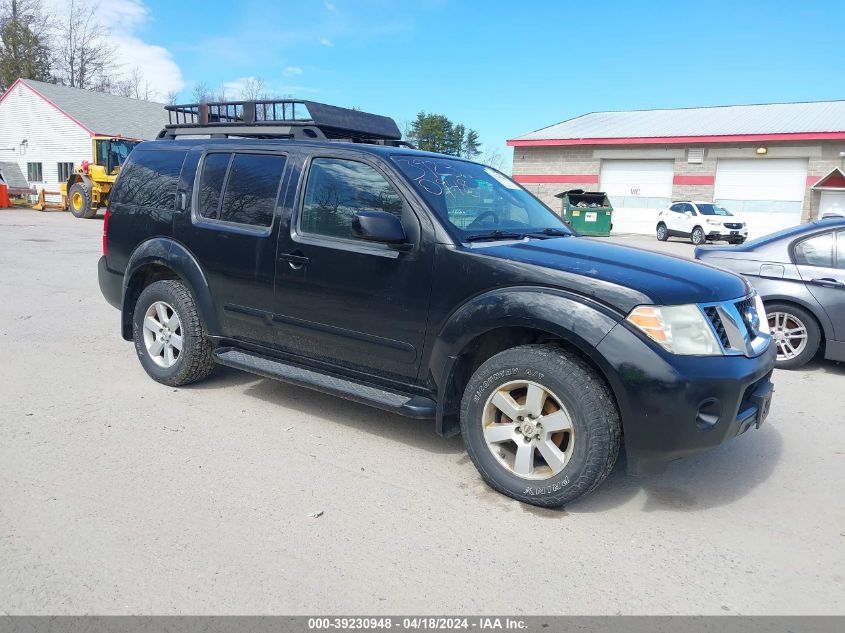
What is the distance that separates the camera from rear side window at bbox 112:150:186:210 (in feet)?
17.2

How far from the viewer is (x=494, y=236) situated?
4156 millimetres

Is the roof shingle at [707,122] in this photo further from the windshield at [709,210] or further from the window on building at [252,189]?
the window on building at [252,189]

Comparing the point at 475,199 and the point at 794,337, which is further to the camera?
the point at 794,337

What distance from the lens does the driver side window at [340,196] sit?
4.20 meters

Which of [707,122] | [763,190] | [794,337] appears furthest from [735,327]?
[707,122]

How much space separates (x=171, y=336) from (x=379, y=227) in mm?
2366

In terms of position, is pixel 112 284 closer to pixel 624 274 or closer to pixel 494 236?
pixel 494 236

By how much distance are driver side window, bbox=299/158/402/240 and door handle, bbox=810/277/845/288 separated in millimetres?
4502

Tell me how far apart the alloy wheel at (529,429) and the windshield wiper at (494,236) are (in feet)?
3.08

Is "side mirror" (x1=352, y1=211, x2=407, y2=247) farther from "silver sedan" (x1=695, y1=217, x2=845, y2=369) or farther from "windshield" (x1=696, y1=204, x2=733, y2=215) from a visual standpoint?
"windshield" (x1=696, y1=204, x2=733, y2=215)

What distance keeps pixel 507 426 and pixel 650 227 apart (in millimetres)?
31188
